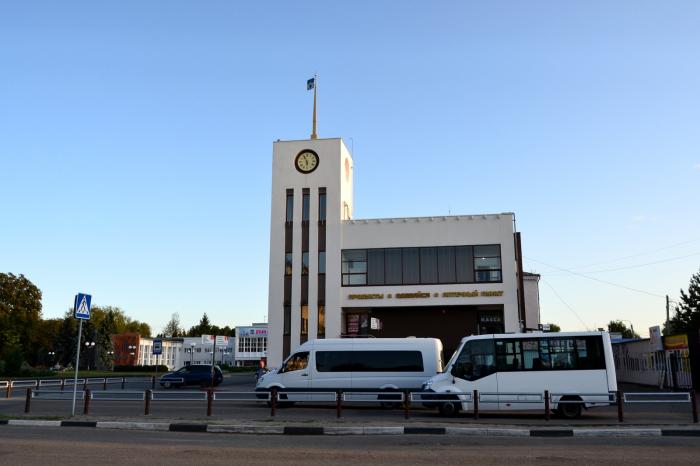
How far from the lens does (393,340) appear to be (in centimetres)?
2255

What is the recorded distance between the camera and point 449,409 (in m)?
17.9

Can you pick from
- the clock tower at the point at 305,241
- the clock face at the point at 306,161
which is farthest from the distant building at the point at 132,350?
the clock face at the point at 306,161

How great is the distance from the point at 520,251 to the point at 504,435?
88.8 feet

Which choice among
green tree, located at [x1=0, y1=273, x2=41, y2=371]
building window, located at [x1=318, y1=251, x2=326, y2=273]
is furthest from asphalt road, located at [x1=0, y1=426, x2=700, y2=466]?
green tree, located at [x1=0, y1=273, x2=41, y2=371]

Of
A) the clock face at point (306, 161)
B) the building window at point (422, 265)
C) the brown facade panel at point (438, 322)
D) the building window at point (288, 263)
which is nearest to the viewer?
the building window at point (422, 265)

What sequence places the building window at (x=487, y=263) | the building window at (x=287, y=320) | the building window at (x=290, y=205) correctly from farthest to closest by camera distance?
the building window at (x=290, y=205) → the building window at (x=287, y=320) → the building window at (x=487, y=263)

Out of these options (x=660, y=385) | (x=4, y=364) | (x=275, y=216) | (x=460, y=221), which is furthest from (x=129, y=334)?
(x=660, y=385)

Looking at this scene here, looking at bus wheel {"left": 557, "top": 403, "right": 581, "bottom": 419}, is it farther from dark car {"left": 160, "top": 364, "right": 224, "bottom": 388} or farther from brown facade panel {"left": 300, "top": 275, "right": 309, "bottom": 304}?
dark car {"left": 160, "top": 364, "right": 224, "bottom": 388}

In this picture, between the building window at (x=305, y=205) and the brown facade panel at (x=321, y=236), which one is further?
the building window at (x=305, y=205)

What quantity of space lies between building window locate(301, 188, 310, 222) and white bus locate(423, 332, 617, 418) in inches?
887

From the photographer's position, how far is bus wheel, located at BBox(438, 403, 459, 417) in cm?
1789

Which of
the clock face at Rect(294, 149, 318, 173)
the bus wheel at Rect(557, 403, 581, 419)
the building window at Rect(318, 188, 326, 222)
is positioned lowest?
the bus wheel at Rect(557, 403, 581, 419)

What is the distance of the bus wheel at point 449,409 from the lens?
704 inches

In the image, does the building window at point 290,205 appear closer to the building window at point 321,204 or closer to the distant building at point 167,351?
the building window at point 321,204
